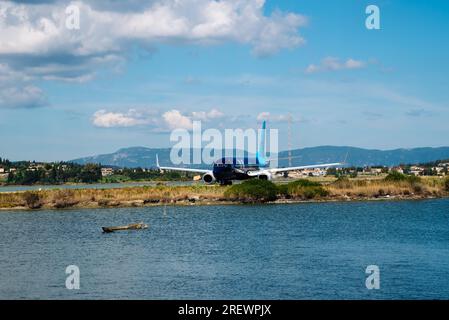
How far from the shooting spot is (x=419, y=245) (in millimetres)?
56188

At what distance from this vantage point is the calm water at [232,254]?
1564 inches

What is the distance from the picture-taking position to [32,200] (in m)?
99.4

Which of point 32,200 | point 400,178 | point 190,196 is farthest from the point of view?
point 400,178

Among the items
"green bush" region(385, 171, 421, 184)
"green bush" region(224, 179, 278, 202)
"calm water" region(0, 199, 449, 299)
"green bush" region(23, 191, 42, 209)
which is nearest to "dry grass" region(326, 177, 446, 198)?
"green bush" region(385, 171, 421, 184)

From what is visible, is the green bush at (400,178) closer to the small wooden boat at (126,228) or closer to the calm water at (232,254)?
the calm water at (232,254)

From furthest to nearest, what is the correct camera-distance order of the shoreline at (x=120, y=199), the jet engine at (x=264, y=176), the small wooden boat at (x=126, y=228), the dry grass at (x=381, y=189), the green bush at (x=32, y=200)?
1. the dry grass at (x=381, y=189)
2. the jet engine at (x=264, y=176)
3. the shoreline at (x=120, y=199)
4. the green bush at (x=32, y=200)
5. the small wooden boat at (x=126, y=228)

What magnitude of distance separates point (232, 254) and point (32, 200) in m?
54.3

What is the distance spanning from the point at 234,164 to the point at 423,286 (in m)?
65.3

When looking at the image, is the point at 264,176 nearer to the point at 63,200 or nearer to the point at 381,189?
the point at 381,189

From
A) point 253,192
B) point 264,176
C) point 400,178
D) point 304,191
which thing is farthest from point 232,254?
point 400,178

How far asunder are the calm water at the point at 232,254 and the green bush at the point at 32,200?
1322 centimetres

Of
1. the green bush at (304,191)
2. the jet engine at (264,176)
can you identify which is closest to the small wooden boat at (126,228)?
the green bush at (304,191)
